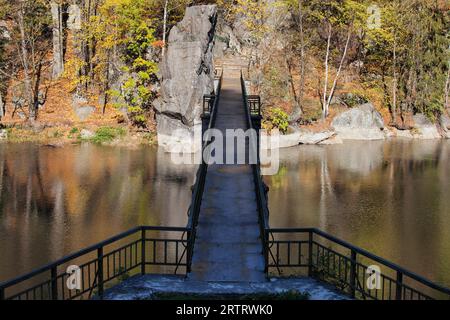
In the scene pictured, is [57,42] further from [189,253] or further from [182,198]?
[189,253]

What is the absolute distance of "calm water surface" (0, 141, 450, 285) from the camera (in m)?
23.3

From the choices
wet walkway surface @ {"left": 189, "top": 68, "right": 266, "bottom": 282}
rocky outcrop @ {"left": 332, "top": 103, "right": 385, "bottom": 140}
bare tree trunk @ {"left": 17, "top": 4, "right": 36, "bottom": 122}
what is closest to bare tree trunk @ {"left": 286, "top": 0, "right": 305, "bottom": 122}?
rocky outcrop @ {"left": 332, "top": 103, "right": 385, "bottom": 140}

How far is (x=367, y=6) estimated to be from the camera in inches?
2144

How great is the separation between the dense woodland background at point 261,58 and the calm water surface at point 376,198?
796 centimetres

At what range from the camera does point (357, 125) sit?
5241 centimetres

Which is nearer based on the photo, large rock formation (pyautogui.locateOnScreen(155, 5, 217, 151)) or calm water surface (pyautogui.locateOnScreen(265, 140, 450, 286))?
calm water surface (pyautogui.locateOnScreen(265, 140, 450, 286))

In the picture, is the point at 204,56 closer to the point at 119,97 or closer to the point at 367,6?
the point at 119,97

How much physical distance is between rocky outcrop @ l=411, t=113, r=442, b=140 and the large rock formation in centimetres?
1996

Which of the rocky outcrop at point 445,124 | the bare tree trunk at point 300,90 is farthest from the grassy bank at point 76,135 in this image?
the rocky outcrop at point 445,124

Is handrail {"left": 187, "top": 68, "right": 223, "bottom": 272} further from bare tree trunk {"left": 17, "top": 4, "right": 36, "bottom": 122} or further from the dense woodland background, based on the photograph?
the dense woodland background

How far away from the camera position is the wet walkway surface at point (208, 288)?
12445 mm
